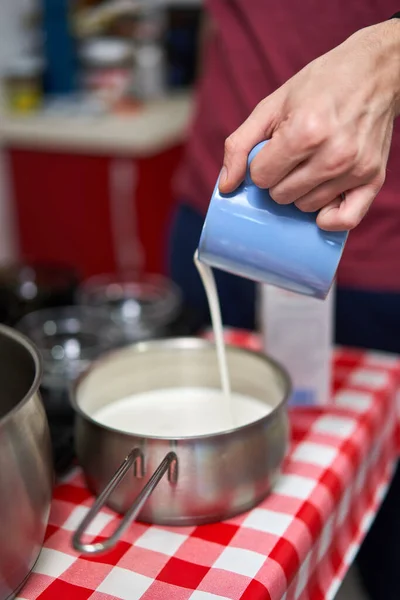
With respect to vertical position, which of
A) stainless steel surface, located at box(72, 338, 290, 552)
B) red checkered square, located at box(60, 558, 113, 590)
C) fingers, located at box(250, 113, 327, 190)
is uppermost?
fingers, located at box(250, 113, 327, 190)

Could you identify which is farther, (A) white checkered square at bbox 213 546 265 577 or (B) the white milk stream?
(B) the white milk stream

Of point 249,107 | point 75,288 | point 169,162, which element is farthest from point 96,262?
point 249,107

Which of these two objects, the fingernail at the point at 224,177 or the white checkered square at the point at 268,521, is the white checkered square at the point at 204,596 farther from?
the fingernail at the point at 224,177

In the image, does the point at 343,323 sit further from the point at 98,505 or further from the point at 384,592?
the point at 98,505

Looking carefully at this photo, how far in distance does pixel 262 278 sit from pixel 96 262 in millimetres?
1747

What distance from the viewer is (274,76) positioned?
100cm

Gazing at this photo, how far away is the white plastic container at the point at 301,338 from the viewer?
90 centimetres

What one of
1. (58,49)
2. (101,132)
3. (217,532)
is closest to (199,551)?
(217,532)

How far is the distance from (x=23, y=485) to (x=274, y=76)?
64cm

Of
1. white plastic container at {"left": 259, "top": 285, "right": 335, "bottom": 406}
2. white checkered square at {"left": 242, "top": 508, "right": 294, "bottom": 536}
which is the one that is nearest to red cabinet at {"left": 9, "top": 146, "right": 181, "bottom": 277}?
white plastic container at {"left": 259, "top": 285, "right": 335, "bottom": 406}

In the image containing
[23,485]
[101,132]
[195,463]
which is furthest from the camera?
[101,132]

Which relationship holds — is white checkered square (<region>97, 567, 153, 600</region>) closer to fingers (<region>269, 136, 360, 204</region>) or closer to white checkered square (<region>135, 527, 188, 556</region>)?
white checkered square (<region>135, 527, 188, 556</region>)

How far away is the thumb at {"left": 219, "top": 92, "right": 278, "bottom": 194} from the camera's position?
63 centimetres

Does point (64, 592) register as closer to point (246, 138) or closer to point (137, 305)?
point (246, 138)
